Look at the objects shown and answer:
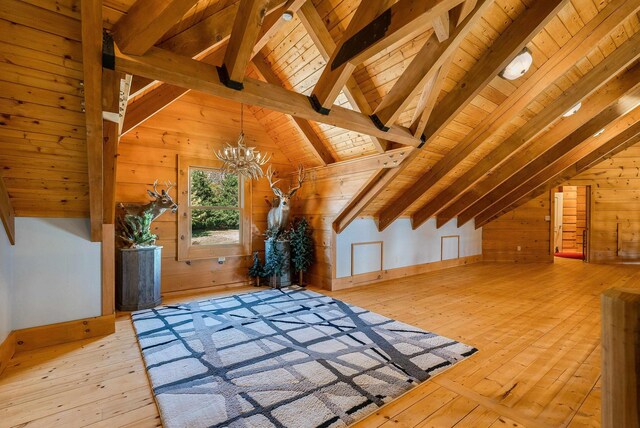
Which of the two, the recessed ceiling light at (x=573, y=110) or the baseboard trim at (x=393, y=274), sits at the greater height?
the recessed ceiling light at (x=573, y=110)

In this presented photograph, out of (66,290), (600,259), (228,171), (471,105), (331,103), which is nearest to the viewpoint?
(331,103)

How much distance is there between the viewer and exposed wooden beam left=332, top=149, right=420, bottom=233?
3896 millimetres

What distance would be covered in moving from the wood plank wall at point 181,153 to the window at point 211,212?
13 centimetres

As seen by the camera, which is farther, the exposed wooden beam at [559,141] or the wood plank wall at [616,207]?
the wood plank wall at [616,207]

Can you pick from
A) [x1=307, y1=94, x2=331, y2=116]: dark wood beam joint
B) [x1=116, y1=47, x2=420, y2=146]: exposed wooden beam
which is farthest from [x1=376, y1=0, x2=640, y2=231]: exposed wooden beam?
[x1=307, y1=94, x2=331, y2=116]: dark wood beam joint

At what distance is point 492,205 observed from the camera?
699cm

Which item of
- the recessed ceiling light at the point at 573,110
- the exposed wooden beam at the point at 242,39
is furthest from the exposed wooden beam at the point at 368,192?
the exposed wooden beam at the point at 242,39

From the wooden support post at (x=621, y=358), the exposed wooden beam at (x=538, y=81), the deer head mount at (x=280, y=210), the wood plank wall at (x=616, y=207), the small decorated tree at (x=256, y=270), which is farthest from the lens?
the wood plank wall at (x=616, y=207)

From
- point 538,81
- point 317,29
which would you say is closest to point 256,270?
point 317,29

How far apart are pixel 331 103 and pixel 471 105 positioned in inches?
79.1

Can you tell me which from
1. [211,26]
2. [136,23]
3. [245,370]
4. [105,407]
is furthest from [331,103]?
[105,407]

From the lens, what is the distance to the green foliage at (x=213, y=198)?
4.93 metres

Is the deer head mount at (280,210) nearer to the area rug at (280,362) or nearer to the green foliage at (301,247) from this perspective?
the green foliage at (301,247)

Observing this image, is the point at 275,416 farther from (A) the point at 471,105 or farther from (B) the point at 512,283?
(B) the point at 512,283
